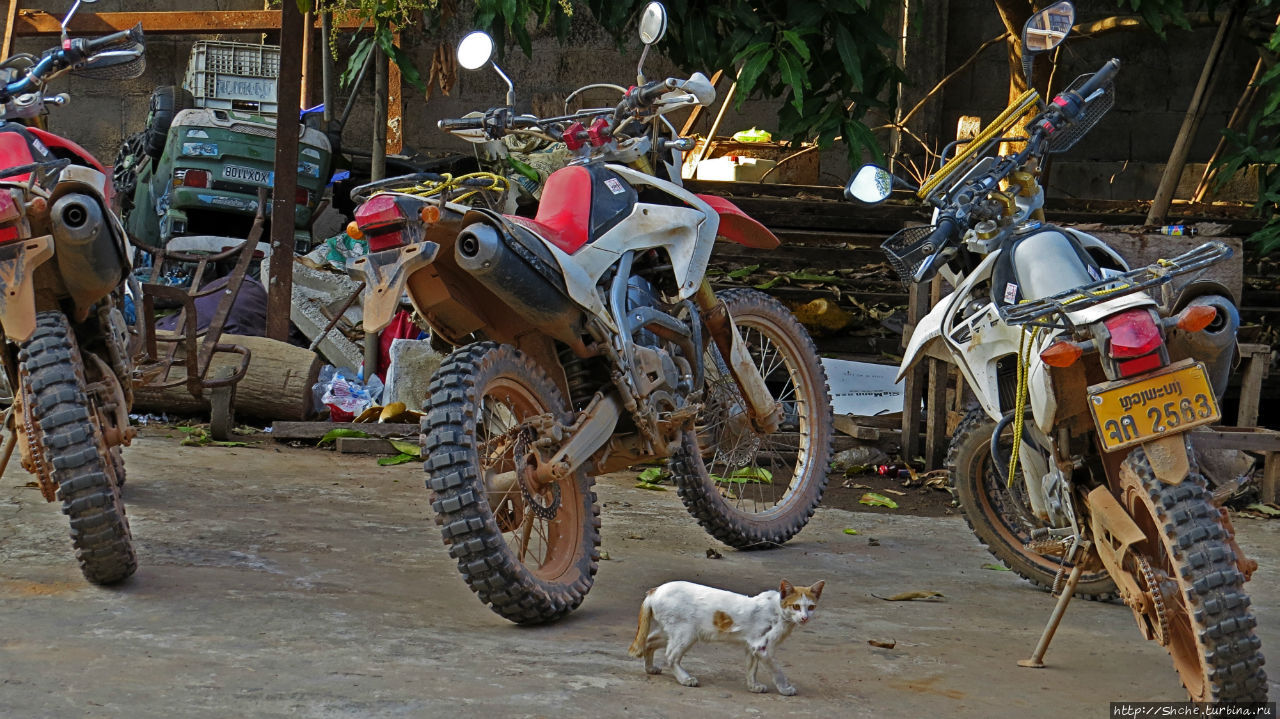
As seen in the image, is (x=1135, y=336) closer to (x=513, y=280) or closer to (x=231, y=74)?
(x=513, y=280)

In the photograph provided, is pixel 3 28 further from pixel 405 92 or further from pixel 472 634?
pixel 472 634

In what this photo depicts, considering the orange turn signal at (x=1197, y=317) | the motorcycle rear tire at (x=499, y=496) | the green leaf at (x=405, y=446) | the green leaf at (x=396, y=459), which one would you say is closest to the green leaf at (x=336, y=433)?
the green leaf at (x=405, y=446)

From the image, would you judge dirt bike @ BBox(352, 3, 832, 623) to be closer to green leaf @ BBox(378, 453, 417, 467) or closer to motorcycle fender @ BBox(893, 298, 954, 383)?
motorcycle fender @ BBox(893, 298, 954, 383)

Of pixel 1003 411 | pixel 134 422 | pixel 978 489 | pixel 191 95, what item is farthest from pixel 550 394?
pixel 191 95

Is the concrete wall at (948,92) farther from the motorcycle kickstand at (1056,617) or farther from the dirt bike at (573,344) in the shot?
the motorcycle kickstand at (1056,617)

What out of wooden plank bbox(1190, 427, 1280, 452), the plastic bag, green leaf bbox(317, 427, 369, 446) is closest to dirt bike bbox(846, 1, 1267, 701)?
wooden plank bbox(1190, 427, 1280, 452)

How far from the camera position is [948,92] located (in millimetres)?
12234

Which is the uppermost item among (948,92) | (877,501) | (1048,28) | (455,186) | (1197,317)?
(948,92)

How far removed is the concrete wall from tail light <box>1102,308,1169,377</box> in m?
9.02

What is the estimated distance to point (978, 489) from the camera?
4711 mm

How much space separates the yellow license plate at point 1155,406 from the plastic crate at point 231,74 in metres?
8.58

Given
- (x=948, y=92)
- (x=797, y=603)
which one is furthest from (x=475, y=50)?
(x=948, y=92)

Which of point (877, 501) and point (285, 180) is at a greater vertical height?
point (285, 180)

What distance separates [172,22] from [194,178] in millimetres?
1671
